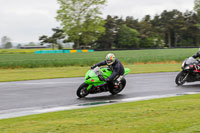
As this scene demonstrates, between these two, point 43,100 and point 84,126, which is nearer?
point 84,126

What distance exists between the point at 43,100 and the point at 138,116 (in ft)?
14.3

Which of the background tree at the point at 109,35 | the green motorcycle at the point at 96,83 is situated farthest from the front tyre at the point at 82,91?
the background tree at the point at 109,35

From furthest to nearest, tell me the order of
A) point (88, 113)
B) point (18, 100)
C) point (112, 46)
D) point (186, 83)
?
1. point (112, 46)
2. point (186, 83)
3. point (18, 100)
4. point (88, 113)

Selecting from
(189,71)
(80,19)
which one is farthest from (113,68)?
(80,19)

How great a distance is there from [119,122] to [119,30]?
89608 mm

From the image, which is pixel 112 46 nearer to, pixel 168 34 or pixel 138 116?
pixel 168 34

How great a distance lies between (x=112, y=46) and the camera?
307 ft

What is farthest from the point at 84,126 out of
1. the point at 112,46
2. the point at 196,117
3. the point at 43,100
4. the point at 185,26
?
the point at 185,26

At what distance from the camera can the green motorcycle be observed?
1029 centimetres

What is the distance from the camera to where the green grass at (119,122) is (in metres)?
5.50

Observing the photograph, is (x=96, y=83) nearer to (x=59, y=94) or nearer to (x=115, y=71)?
(x=115, y=71)

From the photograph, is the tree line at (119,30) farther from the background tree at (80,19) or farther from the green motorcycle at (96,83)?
the green motorcycle at (96,83)

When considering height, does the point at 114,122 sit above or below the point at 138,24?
below

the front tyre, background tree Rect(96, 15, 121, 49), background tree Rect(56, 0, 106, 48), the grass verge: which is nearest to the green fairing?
the front tyre
